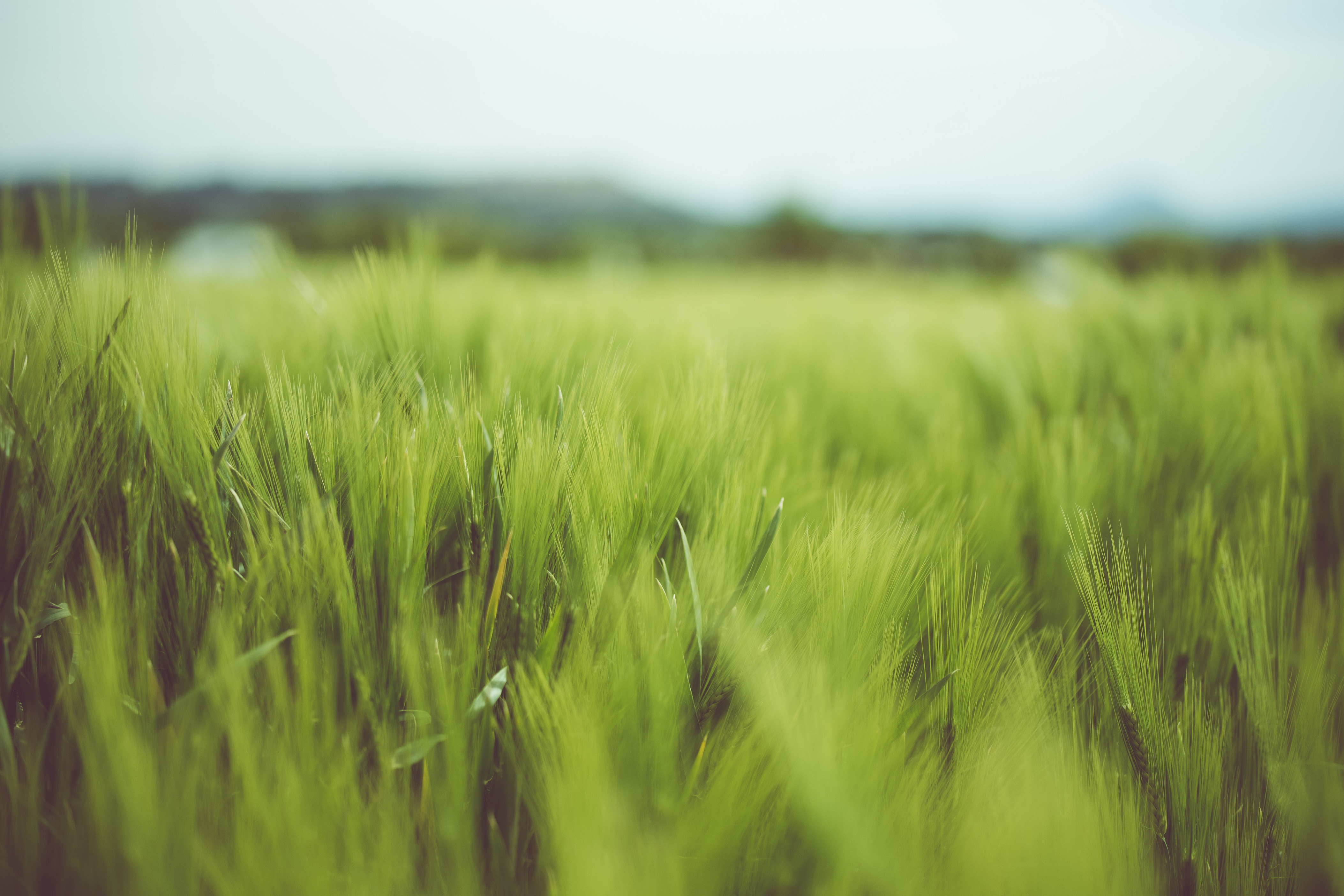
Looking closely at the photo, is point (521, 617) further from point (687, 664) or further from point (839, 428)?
point (839, 428)

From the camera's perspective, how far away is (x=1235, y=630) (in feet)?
1.17

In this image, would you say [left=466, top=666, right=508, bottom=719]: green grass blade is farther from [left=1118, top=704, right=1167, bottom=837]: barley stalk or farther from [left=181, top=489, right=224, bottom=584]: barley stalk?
[left=1118, top=704, right=1167, bottom=837]: barley stalk

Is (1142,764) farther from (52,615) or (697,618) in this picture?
(52,615)

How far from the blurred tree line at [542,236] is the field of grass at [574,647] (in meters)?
0.07

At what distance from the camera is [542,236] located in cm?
550

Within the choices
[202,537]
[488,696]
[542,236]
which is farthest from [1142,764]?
[542,236]

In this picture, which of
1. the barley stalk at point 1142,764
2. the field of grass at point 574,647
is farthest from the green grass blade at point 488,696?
the barley stalk at point 1142,764

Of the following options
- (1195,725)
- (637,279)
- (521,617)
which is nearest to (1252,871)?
(1195,725)

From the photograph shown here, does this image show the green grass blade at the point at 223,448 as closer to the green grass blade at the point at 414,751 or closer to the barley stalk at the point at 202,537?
the barley stalk at the point at 202,537

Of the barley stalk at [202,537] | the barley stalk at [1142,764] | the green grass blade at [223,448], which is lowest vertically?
the barley stalk at [1142,764]

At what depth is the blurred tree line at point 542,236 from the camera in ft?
1.71

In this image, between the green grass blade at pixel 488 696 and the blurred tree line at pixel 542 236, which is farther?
the blurred tree line at pixel 542 236

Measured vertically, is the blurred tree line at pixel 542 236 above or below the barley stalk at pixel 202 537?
above

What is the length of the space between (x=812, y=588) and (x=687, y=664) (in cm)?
7
